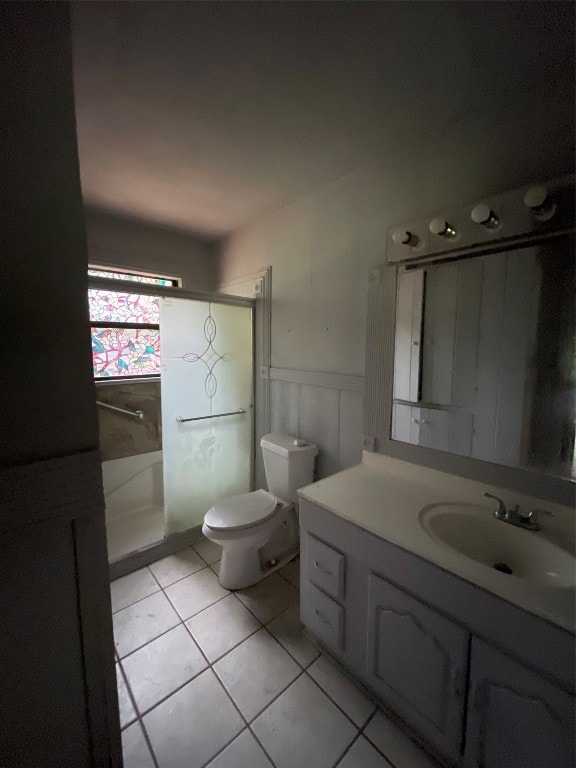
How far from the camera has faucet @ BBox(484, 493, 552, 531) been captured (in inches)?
41.0

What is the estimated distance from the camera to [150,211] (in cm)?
206

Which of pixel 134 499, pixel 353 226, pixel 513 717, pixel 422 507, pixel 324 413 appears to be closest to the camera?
pixel 513 717

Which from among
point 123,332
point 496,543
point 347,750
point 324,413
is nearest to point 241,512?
point 324,413

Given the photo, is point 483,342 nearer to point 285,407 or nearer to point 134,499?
point 285,407

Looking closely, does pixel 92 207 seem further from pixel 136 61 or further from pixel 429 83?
pixel 429 83

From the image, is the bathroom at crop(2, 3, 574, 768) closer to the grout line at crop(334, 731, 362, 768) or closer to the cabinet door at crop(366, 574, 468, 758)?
the grout line at crop(334, 731, 362, 768)

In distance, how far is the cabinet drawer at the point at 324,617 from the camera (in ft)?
4.07

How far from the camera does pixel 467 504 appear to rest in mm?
1183

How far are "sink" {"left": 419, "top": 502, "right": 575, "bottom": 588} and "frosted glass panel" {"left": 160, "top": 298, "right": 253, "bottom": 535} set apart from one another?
62.3 inches

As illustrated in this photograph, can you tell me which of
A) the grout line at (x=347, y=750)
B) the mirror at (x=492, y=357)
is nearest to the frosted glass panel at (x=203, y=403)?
the mirror at (x=492, y=357)

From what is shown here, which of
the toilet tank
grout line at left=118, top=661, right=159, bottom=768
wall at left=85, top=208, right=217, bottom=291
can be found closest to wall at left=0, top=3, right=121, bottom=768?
grout line at left=118, top=661, right=159, bottom=768

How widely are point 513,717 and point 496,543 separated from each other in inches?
18.0

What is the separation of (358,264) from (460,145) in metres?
0.61

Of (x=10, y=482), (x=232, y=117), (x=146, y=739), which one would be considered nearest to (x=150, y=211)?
(x=232, y=117)
